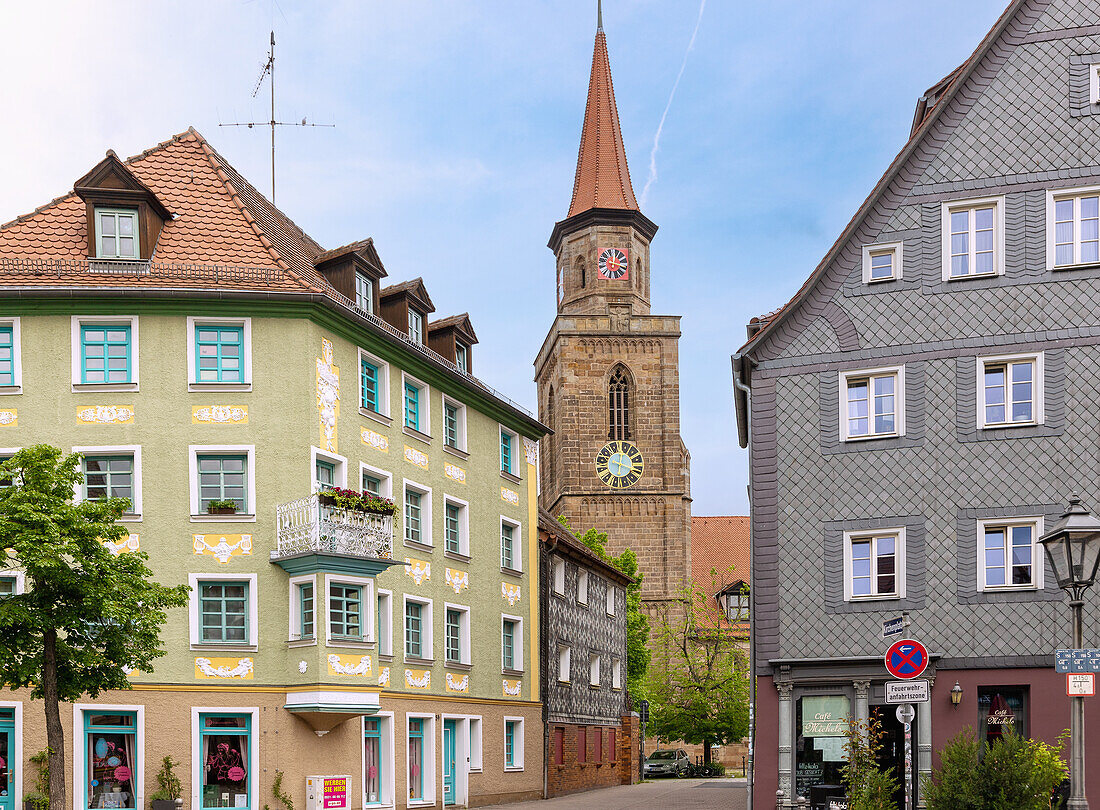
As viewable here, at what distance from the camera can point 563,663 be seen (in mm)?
41125

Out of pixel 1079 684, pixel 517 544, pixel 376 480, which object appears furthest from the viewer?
pixel 517 544

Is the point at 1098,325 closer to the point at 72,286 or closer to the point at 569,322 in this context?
the point at 72,286

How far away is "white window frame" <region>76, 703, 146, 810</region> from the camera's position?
25.3 metres

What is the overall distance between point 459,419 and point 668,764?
105 feet

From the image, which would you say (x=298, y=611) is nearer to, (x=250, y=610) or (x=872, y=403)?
(x=250, y=610)

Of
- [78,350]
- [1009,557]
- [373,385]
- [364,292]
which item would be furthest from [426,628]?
[1009,557]

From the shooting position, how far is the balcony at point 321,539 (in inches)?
1027

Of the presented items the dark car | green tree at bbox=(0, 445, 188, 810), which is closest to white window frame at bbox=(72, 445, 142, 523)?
green tree at bbox=(0, 445, 188, 810)

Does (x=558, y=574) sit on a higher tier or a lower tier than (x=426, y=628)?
higher

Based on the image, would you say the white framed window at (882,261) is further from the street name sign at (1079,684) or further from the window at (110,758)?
the window at (110,758)

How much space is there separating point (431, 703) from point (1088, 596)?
1429 cm

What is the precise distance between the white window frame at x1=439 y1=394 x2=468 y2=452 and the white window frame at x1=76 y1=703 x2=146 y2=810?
991 cm

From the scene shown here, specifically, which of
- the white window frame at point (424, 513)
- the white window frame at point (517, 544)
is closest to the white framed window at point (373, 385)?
the white window frame at point (424, 513)

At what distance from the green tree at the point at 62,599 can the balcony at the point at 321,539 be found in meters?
4.85
